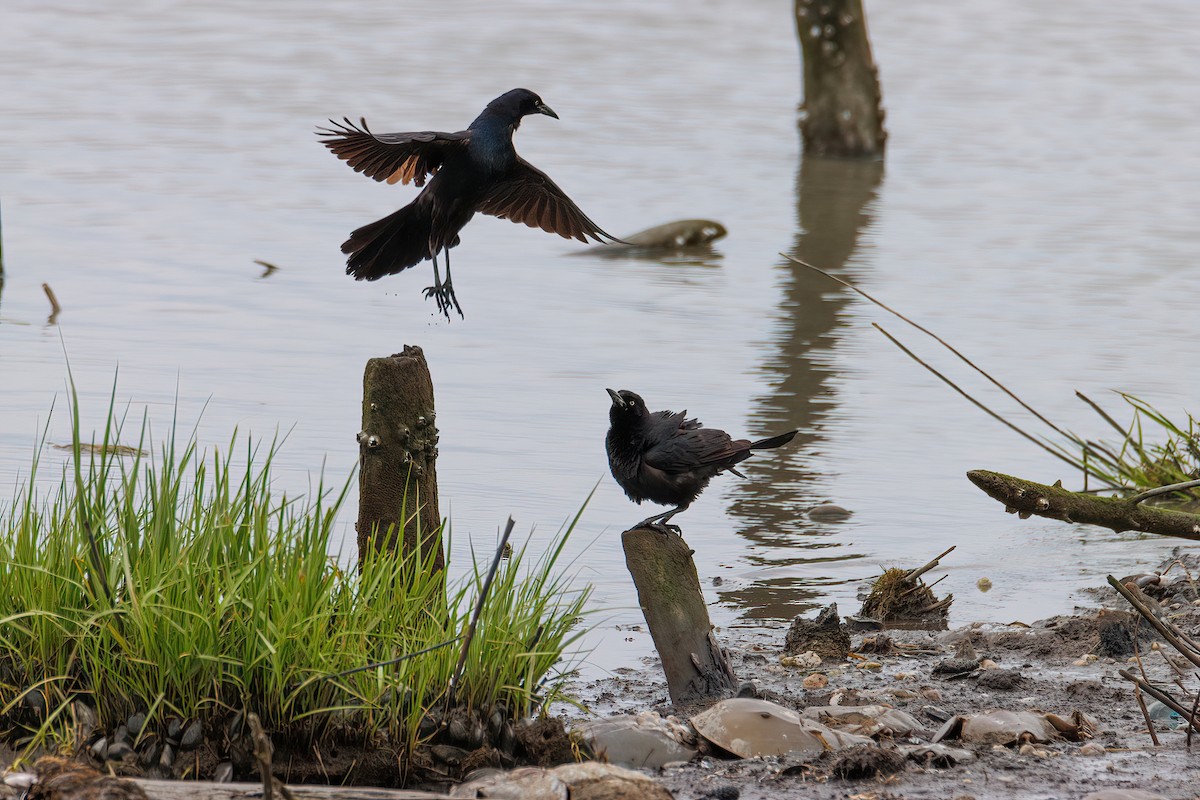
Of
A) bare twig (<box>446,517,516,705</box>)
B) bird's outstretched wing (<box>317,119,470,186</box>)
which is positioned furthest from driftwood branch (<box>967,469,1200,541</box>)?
bird's outstretched wing (<box>317,119,470,186</box>)

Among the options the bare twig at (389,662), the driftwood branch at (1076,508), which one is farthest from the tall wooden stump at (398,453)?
the driftwood branch at (1076,508)

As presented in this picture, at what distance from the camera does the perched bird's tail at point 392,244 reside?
538cm

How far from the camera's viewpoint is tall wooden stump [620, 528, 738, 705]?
5578 mm

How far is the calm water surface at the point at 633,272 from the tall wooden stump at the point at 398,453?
1468mm

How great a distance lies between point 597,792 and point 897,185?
16.2 meters

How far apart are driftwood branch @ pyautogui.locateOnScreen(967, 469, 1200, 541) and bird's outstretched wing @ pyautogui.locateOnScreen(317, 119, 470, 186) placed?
2.09 metres

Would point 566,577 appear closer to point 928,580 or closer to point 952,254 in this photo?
point 928,580

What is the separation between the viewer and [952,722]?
526cm

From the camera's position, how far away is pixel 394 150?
5445 mm

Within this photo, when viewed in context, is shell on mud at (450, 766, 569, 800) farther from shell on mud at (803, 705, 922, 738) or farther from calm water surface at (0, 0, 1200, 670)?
calm water surface at (0, 0, 1200, 670)

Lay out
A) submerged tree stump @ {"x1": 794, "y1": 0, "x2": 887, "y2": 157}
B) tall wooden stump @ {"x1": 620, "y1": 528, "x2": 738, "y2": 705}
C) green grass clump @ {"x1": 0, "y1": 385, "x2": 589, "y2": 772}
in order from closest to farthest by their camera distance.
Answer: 1. green grass clump @ {"x1": 0, "y1": 385, "x2": 589, "y2": 772}
2. tall wooden stump @ {"x1": 620, "y1": 528, "x2": 738, "y2": 705}
3. submerged tree stump @ {"x1": 794, "y1": 0, "x2": 887, "y2": 157}

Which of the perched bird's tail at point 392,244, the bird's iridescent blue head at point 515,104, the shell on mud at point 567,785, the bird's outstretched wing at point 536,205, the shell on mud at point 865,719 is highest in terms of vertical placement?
the bird's iridescent blue head at point 515,104

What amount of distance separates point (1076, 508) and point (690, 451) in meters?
1.35

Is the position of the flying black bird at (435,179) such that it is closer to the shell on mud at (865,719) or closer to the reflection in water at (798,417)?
the shell on mud at (865,719)
